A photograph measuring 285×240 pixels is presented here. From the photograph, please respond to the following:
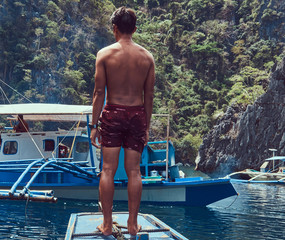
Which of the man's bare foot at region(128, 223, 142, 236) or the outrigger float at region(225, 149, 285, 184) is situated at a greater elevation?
the man's bare foot at region(128, 223, 142, 236)

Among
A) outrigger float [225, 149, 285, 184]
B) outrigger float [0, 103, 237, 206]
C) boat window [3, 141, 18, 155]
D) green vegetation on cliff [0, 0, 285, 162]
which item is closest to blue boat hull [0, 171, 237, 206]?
outrigger float [0, 103, 237, 206]

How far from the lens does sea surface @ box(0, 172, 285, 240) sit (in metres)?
10.2

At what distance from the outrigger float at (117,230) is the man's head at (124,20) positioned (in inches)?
86.7

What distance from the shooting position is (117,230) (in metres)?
4.32

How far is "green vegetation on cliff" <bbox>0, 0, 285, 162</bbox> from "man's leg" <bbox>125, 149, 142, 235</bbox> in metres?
44.7

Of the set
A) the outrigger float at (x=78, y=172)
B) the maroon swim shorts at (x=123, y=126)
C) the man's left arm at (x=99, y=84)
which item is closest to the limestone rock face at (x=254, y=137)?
the outrigger float at (x=78, y=172)

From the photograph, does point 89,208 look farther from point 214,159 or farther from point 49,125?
point 49,125

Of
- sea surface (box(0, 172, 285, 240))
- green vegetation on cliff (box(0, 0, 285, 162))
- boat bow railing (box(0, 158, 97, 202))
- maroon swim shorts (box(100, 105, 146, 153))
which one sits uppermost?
green vegetation on cliff (box(0, 0, 285, 162))

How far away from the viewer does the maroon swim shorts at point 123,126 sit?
4.33 m

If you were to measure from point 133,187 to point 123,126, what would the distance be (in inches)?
26.7

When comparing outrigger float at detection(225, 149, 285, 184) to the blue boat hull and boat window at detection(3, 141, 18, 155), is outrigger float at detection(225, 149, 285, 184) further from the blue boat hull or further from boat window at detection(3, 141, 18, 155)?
boat window at detection(3, 141, 18, 155)

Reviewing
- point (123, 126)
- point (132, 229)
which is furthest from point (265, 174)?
point (123, 126)

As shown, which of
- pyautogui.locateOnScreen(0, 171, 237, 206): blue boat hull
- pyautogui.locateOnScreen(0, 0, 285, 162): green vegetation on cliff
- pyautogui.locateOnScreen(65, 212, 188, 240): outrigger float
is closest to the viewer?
pyautogui.locateOnScreen(65, 212, 188, 240): outrigger float

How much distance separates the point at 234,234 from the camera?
10.3 metres
